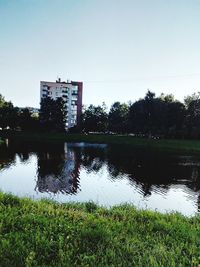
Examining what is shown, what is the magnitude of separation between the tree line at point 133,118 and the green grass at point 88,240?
89818 millimetres

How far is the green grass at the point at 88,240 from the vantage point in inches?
300

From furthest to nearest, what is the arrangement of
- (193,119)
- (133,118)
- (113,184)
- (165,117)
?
1. (133,118)
2. (165,117)
3. (193,119)
4. (113,184)

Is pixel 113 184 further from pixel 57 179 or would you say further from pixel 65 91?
pixel 65 91

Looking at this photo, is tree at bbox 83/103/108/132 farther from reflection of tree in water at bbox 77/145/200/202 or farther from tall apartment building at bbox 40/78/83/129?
reflection of tree in water at bbox 77/145/200/202

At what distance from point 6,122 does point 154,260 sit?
119 metres

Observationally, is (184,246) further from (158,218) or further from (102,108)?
(102,108)

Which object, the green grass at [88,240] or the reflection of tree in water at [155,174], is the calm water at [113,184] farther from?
the green grass at [88,240]

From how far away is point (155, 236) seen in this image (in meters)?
9.74

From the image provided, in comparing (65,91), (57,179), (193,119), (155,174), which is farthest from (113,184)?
(65,91)

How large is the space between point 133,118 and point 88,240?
10341 cm

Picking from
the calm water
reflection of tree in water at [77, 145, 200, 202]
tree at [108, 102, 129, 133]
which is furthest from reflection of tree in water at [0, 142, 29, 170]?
tree at [108, 102, 129, 133]

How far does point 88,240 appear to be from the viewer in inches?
348

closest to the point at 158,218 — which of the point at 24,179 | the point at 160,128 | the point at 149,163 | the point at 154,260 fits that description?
the point at 154,260

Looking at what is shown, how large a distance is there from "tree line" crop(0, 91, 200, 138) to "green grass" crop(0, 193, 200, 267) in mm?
89818
